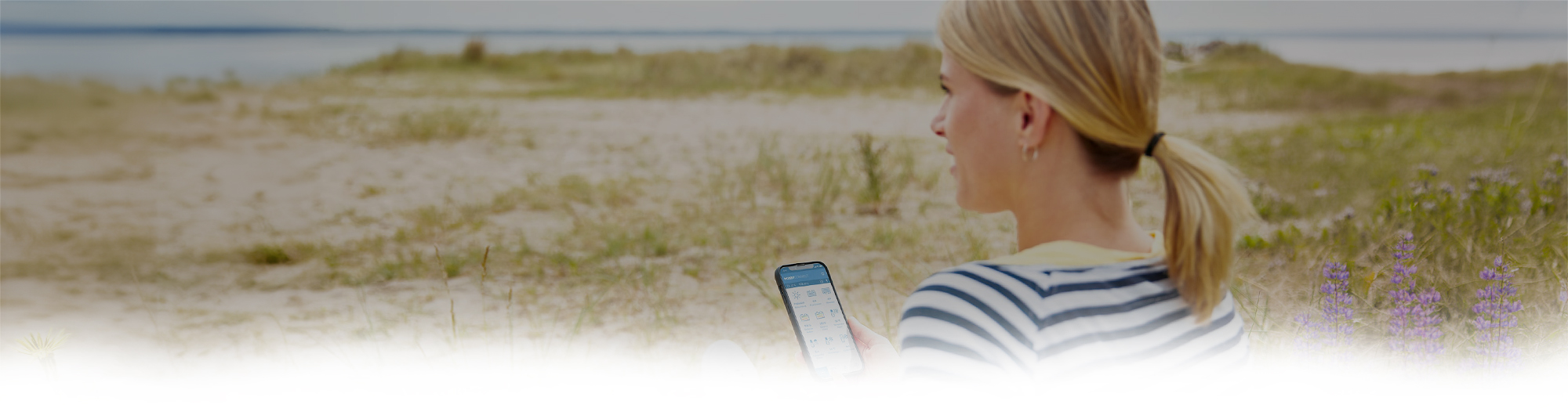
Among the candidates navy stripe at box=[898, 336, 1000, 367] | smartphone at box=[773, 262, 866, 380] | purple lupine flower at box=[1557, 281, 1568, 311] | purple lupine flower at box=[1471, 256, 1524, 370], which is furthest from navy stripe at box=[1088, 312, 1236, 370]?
purple lupine flower at box=[1557, 281, 1568, 311]

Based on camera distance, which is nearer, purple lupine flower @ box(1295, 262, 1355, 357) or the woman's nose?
the woman's nose

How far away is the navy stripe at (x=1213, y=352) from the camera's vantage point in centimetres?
93

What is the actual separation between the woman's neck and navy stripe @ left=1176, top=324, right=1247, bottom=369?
12 centimetres

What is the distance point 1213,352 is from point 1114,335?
0.61 feet

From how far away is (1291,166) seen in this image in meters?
5.86

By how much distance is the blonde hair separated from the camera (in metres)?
0.87

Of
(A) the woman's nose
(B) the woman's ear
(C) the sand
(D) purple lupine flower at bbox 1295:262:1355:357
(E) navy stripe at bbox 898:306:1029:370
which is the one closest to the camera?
(E) navy stripe at bbox 898:306:1029:370

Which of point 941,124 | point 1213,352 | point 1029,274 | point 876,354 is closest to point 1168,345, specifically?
point 1213,352

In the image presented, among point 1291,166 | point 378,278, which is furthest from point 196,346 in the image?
point 1291,166

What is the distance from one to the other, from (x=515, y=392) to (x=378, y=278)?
1.87m

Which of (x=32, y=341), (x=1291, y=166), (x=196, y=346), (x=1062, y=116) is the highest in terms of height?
(x=1062, y=116)

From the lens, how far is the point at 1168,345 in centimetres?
90

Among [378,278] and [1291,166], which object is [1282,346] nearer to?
[378,278]

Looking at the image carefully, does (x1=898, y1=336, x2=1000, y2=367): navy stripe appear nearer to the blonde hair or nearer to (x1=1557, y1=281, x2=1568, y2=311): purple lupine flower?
the blonde hair
